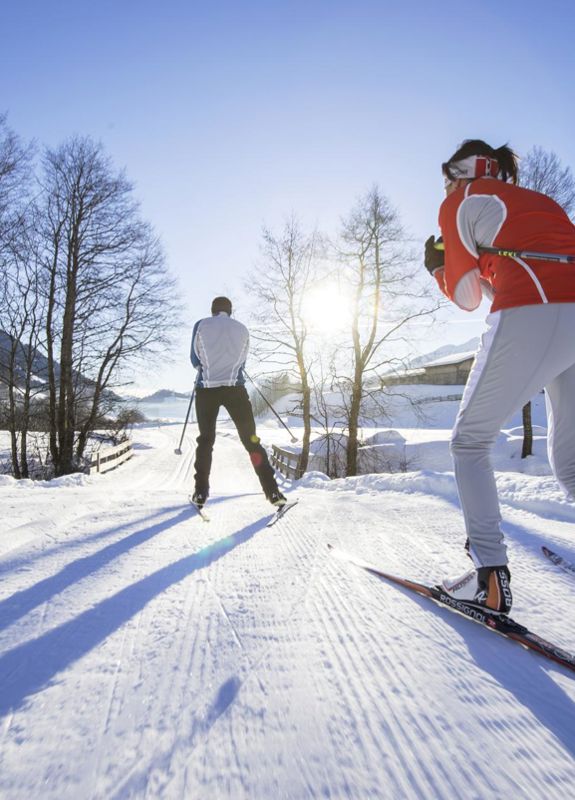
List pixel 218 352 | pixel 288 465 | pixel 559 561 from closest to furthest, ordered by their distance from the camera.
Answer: pixel 559 561 < pixel 218 352 < pixel 288 465

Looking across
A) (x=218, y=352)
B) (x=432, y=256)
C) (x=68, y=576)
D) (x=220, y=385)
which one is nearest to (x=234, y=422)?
(x=220, y=385)

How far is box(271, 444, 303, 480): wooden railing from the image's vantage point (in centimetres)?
1424

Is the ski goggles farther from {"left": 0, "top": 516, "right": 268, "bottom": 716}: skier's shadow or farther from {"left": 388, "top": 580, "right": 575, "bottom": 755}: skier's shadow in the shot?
{"left": 0, "top": 516, "right": 268, "bottom": 716}: skier's shadow

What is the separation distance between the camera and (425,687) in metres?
1.05

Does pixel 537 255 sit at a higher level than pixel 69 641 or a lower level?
higher

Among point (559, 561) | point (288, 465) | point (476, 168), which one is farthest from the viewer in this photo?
point (288, 465)

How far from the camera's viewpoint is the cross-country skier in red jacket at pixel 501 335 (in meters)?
1.41

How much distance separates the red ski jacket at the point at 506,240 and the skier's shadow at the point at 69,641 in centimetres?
190

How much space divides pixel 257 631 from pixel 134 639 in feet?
1.37

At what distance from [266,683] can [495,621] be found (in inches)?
35.2

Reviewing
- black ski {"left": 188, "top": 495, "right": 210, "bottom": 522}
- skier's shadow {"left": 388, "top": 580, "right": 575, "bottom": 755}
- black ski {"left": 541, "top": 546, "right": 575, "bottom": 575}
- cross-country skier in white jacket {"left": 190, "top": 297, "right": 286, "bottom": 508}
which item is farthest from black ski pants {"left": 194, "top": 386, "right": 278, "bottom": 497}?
skier's shadow {"left": 388, "top": 580, "right": 575, "bottom": 755}

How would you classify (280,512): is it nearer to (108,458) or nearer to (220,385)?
(220,385)

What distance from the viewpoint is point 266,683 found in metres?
1.05

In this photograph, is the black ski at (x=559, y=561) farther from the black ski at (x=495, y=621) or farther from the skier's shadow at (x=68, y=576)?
Result: the skier's shadow at (x=68, y=576)
